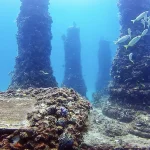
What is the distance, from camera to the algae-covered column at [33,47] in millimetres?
16812

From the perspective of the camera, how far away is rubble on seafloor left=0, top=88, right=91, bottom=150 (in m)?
4.35

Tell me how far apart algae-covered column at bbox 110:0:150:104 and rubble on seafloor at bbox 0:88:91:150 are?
6758 millimetres

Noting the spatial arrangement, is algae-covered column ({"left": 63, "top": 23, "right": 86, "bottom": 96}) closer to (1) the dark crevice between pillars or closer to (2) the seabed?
(1) the dark crevice between pillars

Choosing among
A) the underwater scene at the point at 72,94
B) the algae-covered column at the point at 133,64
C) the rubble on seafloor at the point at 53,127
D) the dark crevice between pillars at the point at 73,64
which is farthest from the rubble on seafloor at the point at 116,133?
the dark crevice between pillars at the point at 73,64

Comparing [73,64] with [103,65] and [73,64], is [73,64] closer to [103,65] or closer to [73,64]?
[73,64]

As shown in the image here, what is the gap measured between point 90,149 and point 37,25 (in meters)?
14.8

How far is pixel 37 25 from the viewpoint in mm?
18609

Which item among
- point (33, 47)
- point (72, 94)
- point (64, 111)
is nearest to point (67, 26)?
point (33, 47)

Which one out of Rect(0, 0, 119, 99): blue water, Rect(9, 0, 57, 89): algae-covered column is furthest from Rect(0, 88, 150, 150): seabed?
Rect(0, 0, 119, 99): blue water

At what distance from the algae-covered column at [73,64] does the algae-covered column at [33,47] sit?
28.4 ft

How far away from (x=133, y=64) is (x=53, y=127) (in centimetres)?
980

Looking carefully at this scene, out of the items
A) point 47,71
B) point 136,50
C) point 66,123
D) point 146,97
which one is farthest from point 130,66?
point 66,123

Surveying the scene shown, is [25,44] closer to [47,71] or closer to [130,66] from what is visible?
[47,71]

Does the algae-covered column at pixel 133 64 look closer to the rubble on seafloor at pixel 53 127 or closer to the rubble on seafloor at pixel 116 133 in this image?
the rubble on seafloor at pixel 116 133
